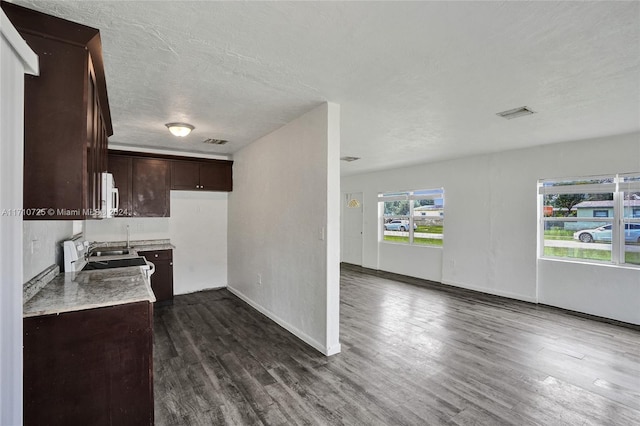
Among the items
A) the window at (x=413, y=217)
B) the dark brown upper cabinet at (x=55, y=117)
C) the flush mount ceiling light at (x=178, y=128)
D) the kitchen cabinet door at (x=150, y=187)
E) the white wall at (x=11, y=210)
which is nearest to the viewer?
the white wall at (x=11, y=210)

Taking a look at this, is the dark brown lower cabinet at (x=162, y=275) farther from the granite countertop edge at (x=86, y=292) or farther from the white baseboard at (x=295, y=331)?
the granite countertop edge at (x=86, y=292)

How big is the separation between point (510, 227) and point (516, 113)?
8.55ft

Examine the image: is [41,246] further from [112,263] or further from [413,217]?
[413,217]

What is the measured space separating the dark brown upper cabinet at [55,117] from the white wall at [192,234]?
382 centimetres

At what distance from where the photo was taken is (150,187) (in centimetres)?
512

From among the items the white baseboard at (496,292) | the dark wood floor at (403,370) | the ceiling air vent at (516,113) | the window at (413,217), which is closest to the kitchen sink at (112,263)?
the dark wood floor at (403,370)

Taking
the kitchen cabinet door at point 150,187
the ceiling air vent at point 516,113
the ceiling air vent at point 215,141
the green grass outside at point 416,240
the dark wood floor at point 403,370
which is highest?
the ceiling air vent at point 215,141

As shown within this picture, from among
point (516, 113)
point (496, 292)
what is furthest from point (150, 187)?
point (496, 292)

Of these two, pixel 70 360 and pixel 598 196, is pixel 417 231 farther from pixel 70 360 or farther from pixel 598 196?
pixel 70 360

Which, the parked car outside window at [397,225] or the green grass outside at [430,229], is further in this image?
the parked car outside window at [397,225]

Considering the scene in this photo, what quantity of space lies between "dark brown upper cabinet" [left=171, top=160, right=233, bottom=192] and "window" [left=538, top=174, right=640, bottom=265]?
17.4 ft

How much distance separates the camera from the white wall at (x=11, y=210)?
135 cm

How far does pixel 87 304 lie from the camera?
1.85m

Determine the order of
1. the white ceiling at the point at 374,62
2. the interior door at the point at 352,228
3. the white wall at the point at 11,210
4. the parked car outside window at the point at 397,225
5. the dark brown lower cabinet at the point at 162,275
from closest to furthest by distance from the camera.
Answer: the white wall at the point at 11,210 < the white ceiling at the point at 374,62 < the dark brown lower cabinet at the point at 162,275 < the parked car outside window at the point at 397,225 < the interior door at the point at 352,228
